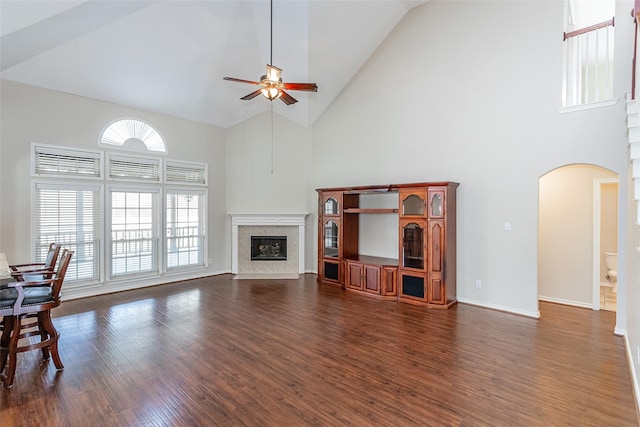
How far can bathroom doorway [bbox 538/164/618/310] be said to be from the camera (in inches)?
187

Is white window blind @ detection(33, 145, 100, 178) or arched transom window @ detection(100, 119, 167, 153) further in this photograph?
arched transom window @ detection(100, 119, 167, 153)

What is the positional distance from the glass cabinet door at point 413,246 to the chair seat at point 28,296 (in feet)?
15.4

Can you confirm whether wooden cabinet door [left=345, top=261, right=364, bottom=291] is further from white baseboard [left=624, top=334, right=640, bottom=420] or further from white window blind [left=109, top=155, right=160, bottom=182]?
white window blind [left=109, top=155, right=160, bottom=182]

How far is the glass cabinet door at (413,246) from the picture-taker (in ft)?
16.8

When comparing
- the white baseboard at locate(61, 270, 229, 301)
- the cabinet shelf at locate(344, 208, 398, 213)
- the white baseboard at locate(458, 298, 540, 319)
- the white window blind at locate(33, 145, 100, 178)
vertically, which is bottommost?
the white baseboard at locate(458, 298, 540, 319)

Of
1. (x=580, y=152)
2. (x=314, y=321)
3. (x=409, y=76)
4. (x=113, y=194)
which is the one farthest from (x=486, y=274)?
(x=113, y=194)

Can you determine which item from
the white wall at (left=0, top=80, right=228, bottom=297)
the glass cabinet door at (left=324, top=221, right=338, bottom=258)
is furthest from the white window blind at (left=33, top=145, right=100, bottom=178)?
the glass cabinet door at (left=324, top=221, right=338, bottom=258)

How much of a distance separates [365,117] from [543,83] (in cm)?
304

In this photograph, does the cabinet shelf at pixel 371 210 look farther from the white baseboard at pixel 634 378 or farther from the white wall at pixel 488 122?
the white baseboard at pixel 634 378

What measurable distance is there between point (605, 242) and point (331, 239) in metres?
4.98

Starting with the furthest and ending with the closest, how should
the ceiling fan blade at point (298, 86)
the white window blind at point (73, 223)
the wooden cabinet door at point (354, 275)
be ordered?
1. the wooden cabinet door at point (354, 275)
2. the white window blind at point (73, 223)
3. the ceiling fan blade at point (298, 86)

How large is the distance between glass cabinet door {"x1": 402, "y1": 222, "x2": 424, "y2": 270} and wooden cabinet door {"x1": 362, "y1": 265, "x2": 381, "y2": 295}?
19.9 inches

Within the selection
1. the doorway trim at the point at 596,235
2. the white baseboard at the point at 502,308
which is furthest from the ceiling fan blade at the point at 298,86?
the doorway trim at the point at 596,235

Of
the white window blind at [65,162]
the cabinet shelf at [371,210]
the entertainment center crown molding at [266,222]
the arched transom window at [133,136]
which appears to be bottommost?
the entertainment center crown molding at [266,222]
